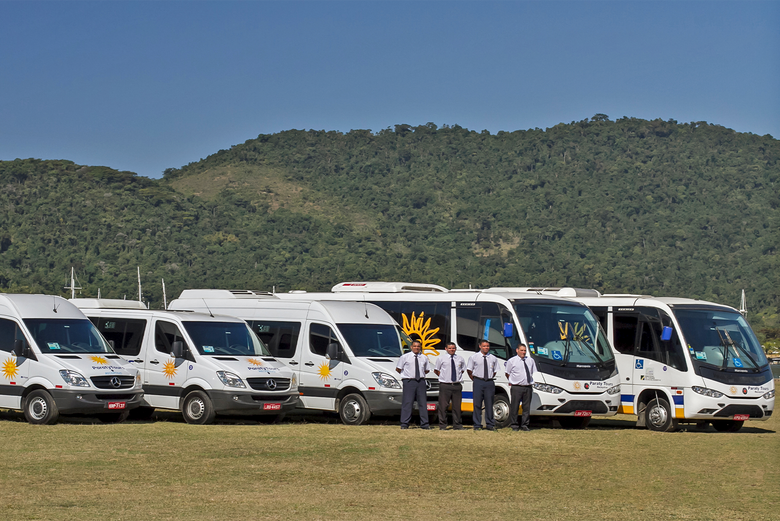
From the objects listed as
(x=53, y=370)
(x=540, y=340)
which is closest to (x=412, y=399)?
(x=540, y=340)

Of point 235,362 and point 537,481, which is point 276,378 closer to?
point 235,362

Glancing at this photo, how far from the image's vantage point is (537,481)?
518 inches

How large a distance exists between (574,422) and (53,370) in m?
10.5

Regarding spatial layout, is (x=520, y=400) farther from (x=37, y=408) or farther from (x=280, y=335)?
(x=37, y=408)

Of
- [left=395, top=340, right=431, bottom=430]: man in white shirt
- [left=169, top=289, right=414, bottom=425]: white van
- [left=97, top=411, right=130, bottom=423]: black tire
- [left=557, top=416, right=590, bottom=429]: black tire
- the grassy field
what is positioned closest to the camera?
the grassy field

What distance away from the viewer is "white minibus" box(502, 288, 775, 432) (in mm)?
20094

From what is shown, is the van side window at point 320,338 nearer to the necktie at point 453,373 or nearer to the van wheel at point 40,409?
the necktie at point 453,373

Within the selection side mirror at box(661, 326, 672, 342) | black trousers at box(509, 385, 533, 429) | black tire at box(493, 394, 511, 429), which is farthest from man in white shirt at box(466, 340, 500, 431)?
side mirror at box(661, 326, 672, 342)

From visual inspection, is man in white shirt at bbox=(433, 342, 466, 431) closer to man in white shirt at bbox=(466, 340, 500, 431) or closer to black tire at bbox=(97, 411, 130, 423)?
man in white shirt at bbox=(466, 340, 500, 431)

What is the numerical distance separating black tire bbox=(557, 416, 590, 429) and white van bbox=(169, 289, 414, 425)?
378cm

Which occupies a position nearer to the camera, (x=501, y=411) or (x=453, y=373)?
(x=453, y=373)

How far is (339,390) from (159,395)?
337 cm

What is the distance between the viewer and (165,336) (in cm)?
2033

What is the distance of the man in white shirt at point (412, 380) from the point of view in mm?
18984
